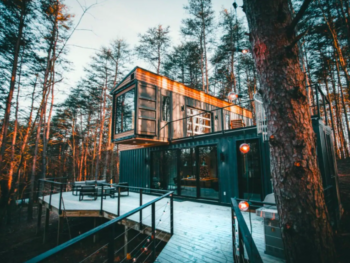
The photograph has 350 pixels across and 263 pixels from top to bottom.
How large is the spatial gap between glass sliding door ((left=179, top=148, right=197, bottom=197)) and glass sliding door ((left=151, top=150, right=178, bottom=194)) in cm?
39

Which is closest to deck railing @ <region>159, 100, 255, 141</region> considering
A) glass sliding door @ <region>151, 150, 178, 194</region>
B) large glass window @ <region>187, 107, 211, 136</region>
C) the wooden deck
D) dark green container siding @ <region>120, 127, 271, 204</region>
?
large glass window @ <region>187, 107, 211, 136</region>

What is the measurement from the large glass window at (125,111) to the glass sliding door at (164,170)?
216 centimetres

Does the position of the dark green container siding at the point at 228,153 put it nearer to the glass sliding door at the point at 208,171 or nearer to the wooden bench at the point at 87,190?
the glass sliding door at the point at 208,171

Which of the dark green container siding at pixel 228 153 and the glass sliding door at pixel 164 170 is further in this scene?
the glass sliding door at pixel 164 170

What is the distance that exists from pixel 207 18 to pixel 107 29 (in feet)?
39.5

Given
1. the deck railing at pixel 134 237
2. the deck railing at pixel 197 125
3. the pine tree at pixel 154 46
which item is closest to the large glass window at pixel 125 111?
the deck railing at pixel 197 125

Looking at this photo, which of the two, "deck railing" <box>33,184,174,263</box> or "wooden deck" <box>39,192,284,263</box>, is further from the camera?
"wooden deck" <box>39,192,284,263</box>

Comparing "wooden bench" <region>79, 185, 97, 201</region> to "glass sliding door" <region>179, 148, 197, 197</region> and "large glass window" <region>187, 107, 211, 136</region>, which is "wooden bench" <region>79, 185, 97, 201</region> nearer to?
"glass sliding door" <region>179, 148, 197, 197</region>

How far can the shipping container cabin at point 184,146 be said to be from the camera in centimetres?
572

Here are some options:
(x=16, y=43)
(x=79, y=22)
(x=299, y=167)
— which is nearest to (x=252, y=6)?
(x=299, y=167)

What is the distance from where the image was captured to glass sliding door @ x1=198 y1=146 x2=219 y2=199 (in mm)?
6836

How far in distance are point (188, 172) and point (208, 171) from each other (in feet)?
2.87

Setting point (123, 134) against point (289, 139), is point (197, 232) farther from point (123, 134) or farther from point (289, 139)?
point (123, 134)

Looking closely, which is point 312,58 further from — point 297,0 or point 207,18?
point 207,18
